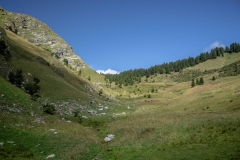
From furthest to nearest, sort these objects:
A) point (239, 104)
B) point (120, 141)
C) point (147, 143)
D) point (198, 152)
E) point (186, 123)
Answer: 1. point (239, 104)
2. point (186, 123)
3. point (120, 141)
4. point (147, 143)
5. point (198, 152)

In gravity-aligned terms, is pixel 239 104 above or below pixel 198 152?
above

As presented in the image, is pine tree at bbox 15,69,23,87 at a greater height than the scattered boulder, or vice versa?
pine tree at bbox 15,69,23,87

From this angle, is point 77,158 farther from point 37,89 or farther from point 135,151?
point 37,89

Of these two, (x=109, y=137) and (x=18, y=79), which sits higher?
(x=18, y=79)

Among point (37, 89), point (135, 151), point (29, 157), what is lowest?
point (135, 151)

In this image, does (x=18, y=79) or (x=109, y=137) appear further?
(x=18, y=79)

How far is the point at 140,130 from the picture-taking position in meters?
33.3

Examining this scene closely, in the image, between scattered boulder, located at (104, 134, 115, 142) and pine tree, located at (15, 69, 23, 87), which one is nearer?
scattered boulder, located at (104, 134, 115, 142)

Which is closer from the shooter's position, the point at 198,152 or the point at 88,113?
the point at 198,152

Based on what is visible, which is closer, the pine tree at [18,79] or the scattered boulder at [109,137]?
the scattered boulder at [109,137]

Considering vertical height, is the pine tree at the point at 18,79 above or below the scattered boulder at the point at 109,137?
above

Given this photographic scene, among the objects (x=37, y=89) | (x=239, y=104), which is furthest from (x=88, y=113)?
(x=239, y=104)

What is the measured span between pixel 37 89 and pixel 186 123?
4080 centimetres

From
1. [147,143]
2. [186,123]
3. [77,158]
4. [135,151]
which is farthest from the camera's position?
[186,123]
